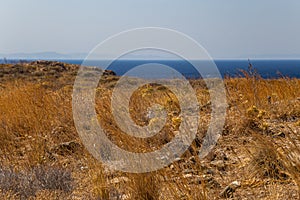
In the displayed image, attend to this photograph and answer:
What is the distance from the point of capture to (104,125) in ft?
15.6

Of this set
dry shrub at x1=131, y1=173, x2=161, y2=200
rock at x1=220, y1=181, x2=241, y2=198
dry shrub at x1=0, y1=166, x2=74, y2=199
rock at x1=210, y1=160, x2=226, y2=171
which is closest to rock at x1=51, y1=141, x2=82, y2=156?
dry shrub at x1=0, y1=166, x2=74, y2=199

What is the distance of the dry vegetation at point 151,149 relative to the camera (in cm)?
288

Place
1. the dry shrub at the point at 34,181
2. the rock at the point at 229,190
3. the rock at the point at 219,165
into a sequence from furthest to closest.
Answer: the rock at the point at 219,165 → the dry shrub at the point at 34,181 → the rock at the point at 229,190

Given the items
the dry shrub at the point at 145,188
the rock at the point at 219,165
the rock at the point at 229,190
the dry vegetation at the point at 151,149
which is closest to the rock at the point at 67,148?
the dry vegetation at the point at 151,149

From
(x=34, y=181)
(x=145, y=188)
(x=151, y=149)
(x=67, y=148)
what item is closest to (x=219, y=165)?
(x=151, y=149)

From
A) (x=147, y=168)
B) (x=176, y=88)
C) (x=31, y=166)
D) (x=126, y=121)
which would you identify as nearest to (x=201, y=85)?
(x=176, y=88)

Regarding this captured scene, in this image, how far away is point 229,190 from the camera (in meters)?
2.88

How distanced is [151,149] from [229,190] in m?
0.85

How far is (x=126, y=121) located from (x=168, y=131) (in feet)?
1.87

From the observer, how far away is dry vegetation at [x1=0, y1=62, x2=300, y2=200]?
288 centimetres

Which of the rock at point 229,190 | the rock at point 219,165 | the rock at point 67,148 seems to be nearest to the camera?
the rock at point 229,190

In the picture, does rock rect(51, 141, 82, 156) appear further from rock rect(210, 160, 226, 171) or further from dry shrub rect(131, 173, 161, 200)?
dry shrub rect(131, 173, 161, 200)

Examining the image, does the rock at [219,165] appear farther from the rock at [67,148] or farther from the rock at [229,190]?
the rock at [67,148]

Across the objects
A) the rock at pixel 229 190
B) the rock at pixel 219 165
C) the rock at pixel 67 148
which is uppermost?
the rock at pixel 229 190
